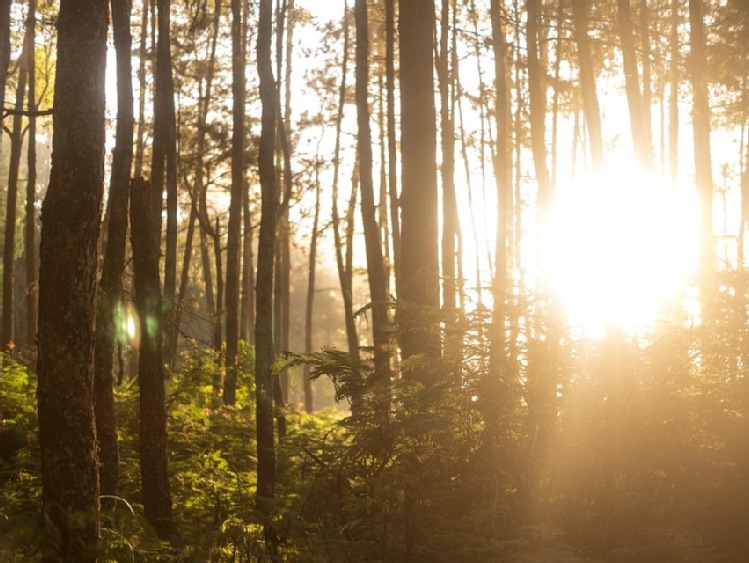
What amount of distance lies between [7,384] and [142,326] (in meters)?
5.90

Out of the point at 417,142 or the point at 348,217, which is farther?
the point at 348,217

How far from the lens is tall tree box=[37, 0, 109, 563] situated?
6.09 metres

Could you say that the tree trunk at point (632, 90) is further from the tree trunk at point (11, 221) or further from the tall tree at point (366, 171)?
the tree trunk at point (11, 221)

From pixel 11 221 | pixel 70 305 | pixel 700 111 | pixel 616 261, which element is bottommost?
pixel 70 305

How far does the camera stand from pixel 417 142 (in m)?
Result: 10.0

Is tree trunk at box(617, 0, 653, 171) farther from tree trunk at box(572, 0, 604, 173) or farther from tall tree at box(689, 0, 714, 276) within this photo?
tall tree at box(689, 0, 714, 276)

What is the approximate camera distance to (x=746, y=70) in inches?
675

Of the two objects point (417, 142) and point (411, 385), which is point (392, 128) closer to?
point (417, 142)

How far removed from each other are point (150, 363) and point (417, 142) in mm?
4221

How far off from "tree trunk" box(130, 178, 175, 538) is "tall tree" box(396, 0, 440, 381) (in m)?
2.98

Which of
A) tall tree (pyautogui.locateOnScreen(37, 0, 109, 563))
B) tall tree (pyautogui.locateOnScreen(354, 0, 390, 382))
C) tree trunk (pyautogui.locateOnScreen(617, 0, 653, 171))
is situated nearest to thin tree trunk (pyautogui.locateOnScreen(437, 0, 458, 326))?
tall tree (pyautogui.locateOnScreen(354, 0, 390, 382))

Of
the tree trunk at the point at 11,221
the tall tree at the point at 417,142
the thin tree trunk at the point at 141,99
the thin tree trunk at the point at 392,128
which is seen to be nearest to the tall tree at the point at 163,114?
the tall tree at the point at 417,142

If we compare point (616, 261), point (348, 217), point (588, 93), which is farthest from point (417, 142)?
point (348, 217)

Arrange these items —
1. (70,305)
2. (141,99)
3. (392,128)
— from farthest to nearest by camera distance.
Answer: (141,99)
(392,128)
(70,305)
